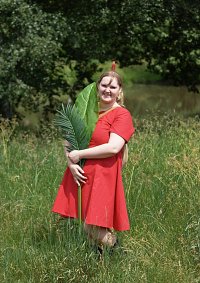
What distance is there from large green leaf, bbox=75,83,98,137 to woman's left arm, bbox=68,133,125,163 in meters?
0.16

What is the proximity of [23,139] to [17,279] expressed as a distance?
4.70 metres

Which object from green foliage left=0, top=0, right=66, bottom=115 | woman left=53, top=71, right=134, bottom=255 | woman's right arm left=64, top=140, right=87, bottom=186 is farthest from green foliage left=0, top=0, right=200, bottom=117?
woman's right arm left=64, top=140, right=87, bottom=186

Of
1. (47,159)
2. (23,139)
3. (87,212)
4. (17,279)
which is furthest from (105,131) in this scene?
(23,139)

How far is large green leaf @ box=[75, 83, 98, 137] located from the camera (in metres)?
4.72

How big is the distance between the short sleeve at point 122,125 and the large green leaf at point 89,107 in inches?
5.9

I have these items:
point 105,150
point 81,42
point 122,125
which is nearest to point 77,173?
point 105,150

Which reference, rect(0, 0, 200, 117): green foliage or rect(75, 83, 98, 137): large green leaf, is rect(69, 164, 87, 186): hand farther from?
rect(0, 0, 200, 117): green foliage

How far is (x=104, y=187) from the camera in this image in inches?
182

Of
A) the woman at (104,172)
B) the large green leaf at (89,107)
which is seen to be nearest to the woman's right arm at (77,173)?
the woman at (104,172)

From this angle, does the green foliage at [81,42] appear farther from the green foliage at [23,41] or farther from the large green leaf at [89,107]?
the large green leaf at [89,107]

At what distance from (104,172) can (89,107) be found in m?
0.48

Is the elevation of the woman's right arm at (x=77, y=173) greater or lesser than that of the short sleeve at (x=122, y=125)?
lesser

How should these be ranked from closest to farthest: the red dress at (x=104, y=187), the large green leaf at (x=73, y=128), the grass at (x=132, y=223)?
the grass at (x=132, y=223)
the red dress at (x=104, y=187)
the large green leaf at (x=73, y=128)

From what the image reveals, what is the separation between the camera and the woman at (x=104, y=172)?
4609 mm
